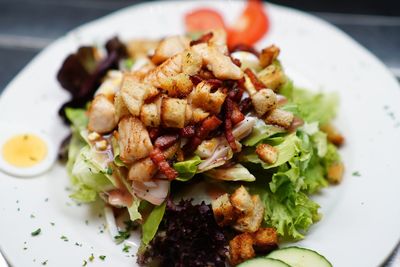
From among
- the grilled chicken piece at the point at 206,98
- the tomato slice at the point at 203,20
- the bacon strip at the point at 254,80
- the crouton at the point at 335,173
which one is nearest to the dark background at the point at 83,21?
the tomato slice at the point at 203,20

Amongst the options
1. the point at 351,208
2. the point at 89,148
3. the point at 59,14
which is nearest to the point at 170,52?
the point at 89,148

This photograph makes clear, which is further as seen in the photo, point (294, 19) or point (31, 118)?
point (294, 19)

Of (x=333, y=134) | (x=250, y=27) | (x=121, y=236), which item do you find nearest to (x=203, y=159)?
(x=121, y=236)

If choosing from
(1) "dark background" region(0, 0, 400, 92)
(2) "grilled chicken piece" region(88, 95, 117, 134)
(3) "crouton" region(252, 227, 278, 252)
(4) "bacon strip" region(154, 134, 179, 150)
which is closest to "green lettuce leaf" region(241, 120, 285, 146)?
(4) "bacon strip" region(154, 134, 179, 150)

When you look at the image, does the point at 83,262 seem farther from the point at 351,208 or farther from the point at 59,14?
the point at 59,14

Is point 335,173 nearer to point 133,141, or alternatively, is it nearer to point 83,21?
point 133,141

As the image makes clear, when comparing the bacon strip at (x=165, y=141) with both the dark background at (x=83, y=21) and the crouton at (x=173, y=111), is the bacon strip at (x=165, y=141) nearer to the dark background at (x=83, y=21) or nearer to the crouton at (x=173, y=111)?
the crouton at (x=173, y=111)

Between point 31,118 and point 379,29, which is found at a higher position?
point 31,118
